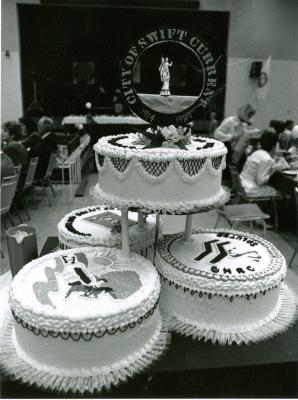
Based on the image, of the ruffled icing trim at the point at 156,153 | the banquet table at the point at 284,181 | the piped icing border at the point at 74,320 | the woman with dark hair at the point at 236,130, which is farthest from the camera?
the woman with dark hair at the point at 236,130

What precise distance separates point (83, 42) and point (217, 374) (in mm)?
10344

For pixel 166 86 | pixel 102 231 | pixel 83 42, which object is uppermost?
pixel 83 42

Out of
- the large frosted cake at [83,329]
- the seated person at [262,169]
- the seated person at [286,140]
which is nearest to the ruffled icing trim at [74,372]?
the large frosted cake at [83,329]

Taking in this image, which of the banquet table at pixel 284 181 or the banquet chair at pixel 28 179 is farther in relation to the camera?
the banquet chair at pixel 28 179

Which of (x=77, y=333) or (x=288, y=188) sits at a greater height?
(x=77, y=333)

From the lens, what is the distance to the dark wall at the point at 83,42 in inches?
412

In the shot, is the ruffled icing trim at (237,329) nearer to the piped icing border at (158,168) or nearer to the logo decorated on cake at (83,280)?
the logo decorated on cake at (83,280)

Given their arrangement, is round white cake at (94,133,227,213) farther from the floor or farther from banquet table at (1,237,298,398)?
the floor

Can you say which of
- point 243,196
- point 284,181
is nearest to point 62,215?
point 243,196

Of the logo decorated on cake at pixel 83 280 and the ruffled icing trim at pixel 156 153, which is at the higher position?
the ruffled icing trim at pixel 156 153

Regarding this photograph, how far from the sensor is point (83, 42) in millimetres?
10906

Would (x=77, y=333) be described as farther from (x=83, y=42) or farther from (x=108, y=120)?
(x=83, y=42)

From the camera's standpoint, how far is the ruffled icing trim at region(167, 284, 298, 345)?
212 cm

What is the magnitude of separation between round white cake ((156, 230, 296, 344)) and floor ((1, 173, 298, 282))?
179cm
